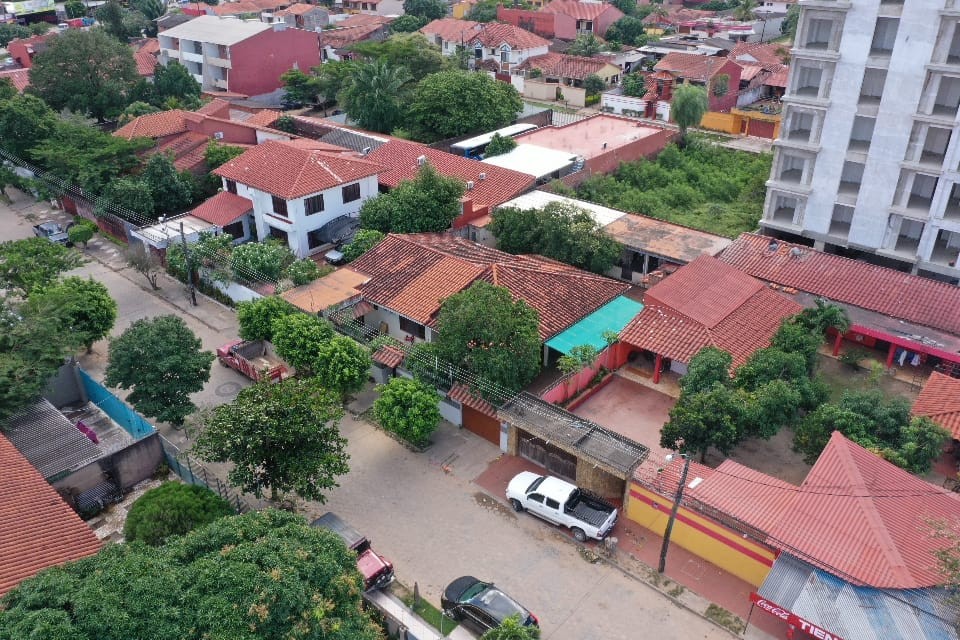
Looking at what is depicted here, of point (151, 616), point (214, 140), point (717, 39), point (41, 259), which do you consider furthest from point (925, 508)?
point (717, 39)

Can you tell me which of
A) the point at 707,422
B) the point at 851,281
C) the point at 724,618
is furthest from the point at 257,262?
the point at 851,281

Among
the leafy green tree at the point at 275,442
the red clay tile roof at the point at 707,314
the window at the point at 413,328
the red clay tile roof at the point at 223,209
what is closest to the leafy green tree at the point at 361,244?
the window at the point at 413,328

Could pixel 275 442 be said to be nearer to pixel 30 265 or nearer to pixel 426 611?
pixel 426 611

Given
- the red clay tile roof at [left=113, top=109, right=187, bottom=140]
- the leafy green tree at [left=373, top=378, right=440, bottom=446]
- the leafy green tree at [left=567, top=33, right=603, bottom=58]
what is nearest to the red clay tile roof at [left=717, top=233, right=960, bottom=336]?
the leafy green tree at [left=373, top=378, right=440, bottom=446]

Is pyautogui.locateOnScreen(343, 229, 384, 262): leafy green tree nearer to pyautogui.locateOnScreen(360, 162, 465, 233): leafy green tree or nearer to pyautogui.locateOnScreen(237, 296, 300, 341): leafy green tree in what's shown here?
pyautogui.locateOnScreen(360, 162, 465, 233): leafy green tree

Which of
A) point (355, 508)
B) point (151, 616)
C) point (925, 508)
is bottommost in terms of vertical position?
point (355, 508)

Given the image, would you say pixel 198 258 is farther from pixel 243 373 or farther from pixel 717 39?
pixel 717 39

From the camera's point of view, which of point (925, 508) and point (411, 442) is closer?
point (925, 508)

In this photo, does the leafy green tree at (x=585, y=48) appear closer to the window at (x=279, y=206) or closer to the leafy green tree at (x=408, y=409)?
A: the window at (x=279, y=206)
